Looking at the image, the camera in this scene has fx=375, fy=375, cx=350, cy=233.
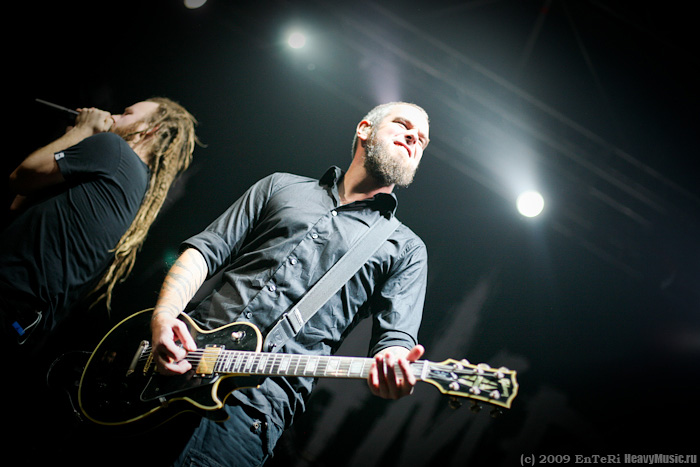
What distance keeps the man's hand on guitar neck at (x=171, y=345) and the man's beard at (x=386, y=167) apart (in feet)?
4.56

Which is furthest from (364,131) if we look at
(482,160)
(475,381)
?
(475,381)

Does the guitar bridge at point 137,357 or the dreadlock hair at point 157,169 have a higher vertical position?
the dreadlock hair at point 157,169

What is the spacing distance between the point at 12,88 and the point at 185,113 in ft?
3.76

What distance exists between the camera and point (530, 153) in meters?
2.89

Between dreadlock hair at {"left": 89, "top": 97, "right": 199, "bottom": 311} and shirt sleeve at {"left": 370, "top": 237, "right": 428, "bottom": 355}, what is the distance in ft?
5.66

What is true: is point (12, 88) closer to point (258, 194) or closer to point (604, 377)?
point (258, 194)

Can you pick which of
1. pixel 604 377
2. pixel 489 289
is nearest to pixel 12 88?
pixel 489 289

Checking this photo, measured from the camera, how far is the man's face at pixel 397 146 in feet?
7.70

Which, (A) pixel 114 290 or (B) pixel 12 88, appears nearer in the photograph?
(A) pixel 114 290

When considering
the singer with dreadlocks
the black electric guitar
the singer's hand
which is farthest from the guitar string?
the singer's hand

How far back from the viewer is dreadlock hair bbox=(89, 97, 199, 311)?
2.51 meters

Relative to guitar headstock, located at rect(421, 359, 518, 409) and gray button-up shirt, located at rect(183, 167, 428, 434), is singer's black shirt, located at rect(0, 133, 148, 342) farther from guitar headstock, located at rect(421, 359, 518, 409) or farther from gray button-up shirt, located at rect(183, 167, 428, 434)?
guitar headstock, located at rect(421, 359, 518, 409)

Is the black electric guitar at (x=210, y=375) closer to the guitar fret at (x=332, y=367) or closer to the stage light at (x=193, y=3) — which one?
the guitar fret at (x=332, y=367)

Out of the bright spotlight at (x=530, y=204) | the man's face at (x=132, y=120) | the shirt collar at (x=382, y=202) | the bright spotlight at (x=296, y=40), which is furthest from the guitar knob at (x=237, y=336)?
the bright spotlight at (x=296, y=40)
